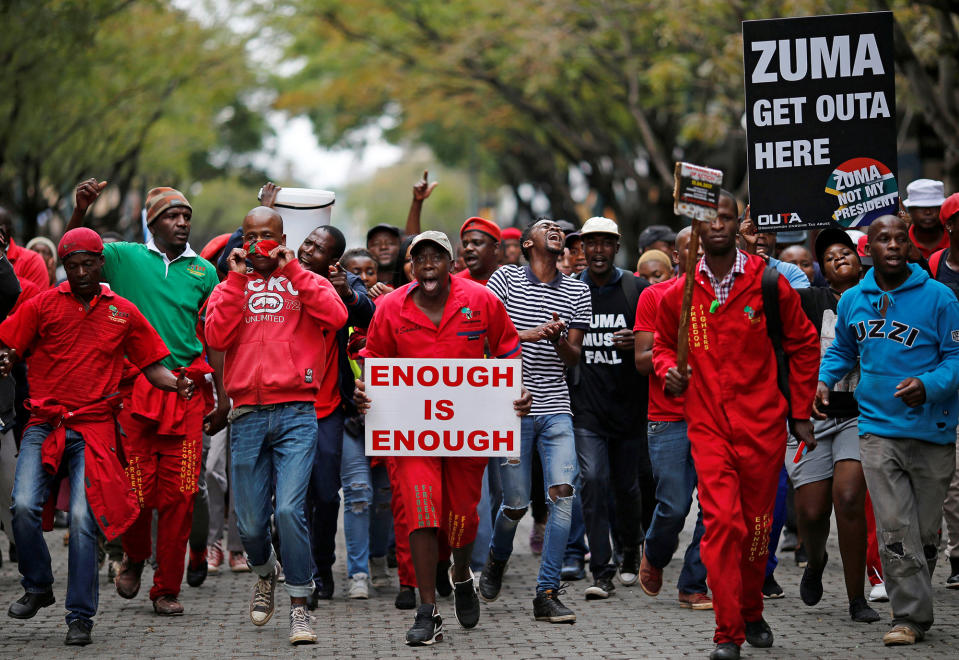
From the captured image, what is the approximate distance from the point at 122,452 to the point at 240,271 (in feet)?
4.07

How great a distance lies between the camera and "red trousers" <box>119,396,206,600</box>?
866cm

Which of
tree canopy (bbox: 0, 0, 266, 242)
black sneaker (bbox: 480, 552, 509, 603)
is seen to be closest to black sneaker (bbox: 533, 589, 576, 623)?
black sneaker (bbox: 480, 552, 509, 603)

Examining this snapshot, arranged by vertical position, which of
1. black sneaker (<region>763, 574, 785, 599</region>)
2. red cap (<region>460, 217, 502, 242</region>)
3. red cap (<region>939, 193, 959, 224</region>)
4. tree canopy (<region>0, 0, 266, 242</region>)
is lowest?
black sneaker (<region>763, 574, 785, 599</region>)

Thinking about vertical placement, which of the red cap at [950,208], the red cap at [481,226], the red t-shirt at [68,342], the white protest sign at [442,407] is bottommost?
the white protest sign at [442,407]

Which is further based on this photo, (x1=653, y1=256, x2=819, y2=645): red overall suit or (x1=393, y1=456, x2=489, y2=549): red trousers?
(x1=393, y1=456, x2=489, y2=549): red trousers

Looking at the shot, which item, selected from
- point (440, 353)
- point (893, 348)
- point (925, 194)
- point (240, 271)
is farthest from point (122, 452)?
point (925, 194)

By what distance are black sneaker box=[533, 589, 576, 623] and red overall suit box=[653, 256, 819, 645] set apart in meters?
1.28

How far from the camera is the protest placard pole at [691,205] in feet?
23.5

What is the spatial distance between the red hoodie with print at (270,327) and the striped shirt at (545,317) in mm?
1402

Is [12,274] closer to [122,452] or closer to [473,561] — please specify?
[122,452]

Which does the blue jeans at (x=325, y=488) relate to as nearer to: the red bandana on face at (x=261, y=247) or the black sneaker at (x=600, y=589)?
the red bandana on face at (x=261, y=247)

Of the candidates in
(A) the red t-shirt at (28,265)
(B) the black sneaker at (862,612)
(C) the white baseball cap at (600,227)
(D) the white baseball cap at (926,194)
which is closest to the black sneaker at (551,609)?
(B) the black sneaker at (862,612)

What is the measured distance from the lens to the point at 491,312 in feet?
26.9

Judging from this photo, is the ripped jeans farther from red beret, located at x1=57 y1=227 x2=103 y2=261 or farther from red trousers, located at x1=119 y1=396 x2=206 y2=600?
red beret, located at x1=57 y1=227 x2=103 y2=261
